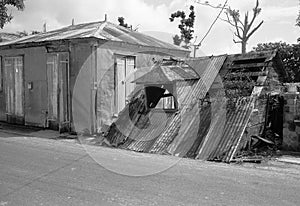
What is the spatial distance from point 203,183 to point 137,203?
1.51 meters

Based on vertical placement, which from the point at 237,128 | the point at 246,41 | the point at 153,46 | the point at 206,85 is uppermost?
the point at 246,41

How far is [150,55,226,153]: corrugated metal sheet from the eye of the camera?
8602 mm

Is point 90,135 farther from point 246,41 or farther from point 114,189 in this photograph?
point 246,41

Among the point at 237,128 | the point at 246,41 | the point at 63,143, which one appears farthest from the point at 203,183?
the point at 246,41

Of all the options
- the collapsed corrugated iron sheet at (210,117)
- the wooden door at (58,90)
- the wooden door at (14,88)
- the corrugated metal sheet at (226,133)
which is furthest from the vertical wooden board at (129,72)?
the corrugated metal sheet at (226,133)

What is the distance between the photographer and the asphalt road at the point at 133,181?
4.75 meters

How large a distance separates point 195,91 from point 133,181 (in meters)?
4.93

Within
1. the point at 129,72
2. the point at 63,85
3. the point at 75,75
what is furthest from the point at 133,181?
the point at 129,72

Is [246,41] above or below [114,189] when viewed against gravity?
above

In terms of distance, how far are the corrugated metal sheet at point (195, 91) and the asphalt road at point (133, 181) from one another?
0.79 metres

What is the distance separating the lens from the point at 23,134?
11719 millimetres

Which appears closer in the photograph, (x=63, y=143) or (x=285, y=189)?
(x=285, y=189)

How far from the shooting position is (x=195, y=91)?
9.95m

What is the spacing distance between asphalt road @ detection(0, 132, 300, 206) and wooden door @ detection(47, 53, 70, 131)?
4.07 meters
